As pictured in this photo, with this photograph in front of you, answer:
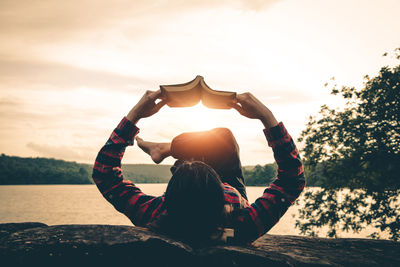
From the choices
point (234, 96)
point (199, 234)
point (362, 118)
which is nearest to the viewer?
point (199, 234)

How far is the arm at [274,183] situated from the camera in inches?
83.2

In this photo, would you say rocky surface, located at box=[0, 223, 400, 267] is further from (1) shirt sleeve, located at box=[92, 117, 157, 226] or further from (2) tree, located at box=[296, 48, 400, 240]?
(2) tree, located at box=[296, 48, 400, 240]

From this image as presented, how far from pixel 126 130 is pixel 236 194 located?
39.7 inches

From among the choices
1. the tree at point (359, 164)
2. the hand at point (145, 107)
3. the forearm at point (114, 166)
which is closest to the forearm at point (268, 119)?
the hand at point (145, 107)

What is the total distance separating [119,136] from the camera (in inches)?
91.4

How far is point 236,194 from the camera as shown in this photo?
240 cm

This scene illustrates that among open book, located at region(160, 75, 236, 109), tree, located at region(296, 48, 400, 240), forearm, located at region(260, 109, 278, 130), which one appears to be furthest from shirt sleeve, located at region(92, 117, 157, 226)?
tree, located at region(296, 48, 400, 240)

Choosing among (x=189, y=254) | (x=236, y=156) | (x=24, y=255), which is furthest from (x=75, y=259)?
(x=236, y=156)

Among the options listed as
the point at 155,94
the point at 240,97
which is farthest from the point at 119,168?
the point at 240,97

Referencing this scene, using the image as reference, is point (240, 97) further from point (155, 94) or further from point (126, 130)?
point (126, 130)

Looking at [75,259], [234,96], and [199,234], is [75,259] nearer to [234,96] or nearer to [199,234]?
[199,234]

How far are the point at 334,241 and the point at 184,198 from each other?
7.17 feet

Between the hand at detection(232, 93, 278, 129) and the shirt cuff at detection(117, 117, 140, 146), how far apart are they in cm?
85

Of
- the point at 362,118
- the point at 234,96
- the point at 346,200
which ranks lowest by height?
the point at 346,200
